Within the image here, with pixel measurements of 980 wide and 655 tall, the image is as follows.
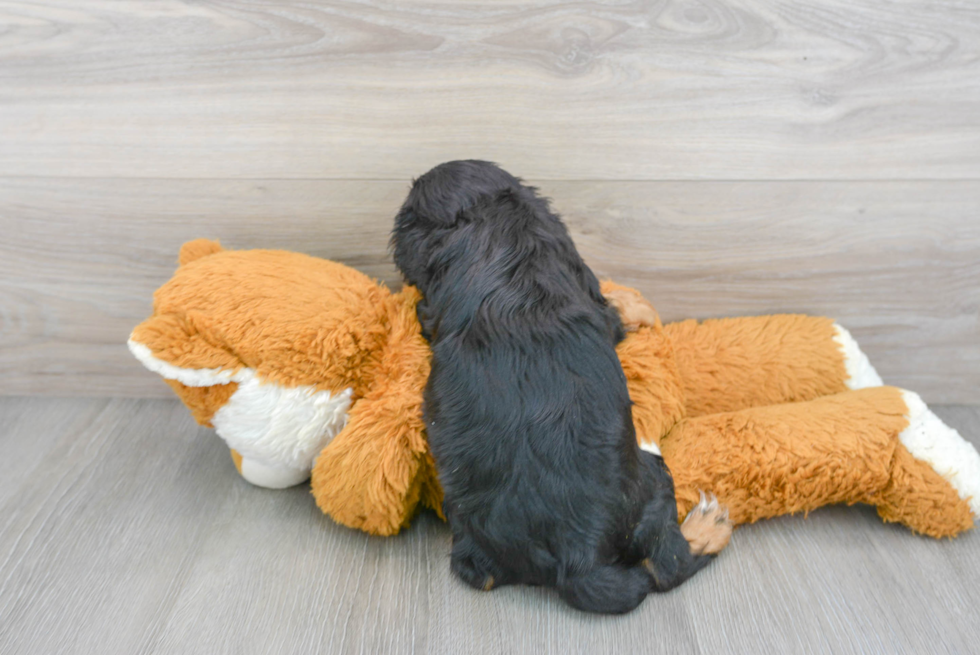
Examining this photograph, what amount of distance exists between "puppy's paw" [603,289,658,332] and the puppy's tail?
308mm

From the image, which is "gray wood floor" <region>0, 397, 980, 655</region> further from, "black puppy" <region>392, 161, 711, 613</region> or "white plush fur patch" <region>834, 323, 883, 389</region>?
"white plush fur patch" <region>834, 323, 883, 389</region>

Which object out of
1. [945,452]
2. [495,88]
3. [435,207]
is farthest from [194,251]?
[945,452]

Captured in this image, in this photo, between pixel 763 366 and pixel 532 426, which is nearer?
pixel 532 426

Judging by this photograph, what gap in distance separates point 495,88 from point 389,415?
1.63ft

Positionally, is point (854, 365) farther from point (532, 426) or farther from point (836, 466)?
point (532, 426)

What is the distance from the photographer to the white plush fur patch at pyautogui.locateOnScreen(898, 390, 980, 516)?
35.7 inches

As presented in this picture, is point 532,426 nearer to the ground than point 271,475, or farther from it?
farther from it

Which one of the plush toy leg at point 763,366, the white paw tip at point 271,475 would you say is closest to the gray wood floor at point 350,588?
the white paw tip at point 271,475

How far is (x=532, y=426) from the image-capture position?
2.52ft

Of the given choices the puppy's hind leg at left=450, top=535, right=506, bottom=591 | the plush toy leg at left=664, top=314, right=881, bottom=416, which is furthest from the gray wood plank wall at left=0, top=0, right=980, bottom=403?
the puppy's hind leg at left=450, top=535, right=506, bottom=591

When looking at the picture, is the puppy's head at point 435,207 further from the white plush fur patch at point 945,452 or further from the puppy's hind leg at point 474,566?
the white plush fur patch at point 945,452

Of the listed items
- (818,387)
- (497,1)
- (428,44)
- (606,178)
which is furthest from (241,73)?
(818,387)

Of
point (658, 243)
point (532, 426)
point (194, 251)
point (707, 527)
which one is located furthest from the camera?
point (658, 243)

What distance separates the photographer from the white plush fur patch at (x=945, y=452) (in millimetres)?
906
